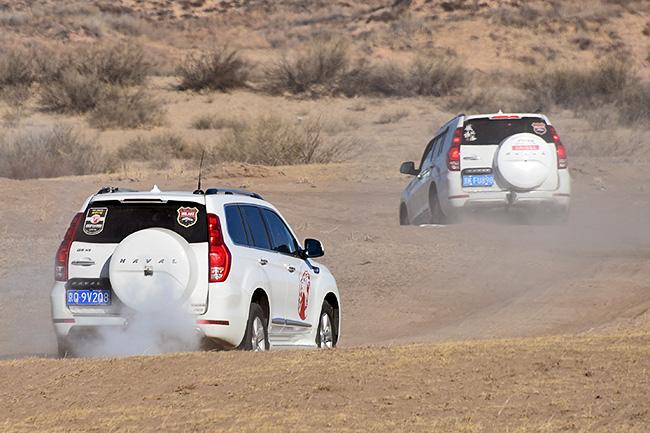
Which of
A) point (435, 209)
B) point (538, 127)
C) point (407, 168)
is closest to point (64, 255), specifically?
point (538, 127)

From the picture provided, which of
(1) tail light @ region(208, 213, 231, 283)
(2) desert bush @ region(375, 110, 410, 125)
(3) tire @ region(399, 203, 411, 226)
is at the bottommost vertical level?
(2) desert bush @ region(375, 110, 410, 125)

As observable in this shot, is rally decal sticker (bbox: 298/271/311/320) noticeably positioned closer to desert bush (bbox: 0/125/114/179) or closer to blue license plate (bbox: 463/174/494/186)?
blue license plate (bbox: 463/174/494/186)

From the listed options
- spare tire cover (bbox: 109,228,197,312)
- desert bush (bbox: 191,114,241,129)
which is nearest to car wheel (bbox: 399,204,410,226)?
spare tire cover (bbox: 109,228,197,312)

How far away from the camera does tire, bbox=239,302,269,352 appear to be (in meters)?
11.8

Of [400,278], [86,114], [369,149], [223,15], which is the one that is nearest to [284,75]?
[86,114]

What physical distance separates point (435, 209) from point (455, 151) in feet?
4.69

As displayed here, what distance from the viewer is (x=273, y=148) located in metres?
37.9

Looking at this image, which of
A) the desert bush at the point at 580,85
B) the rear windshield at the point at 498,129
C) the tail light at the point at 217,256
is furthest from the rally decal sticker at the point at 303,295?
the desert bush at the point at 580,85

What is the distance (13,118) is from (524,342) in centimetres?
3508

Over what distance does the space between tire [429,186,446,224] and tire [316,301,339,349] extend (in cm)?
919

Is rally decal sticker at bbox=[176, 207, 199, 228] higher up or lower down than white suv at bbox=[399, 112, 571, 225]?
higher up

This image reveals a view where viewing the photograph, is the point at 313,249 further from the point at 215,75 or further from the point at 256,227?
the point at 215,75

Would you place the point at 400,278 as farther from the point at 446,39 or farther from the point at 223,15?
the point at 223,15

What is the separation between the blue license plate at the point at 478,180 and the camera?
2248cm
